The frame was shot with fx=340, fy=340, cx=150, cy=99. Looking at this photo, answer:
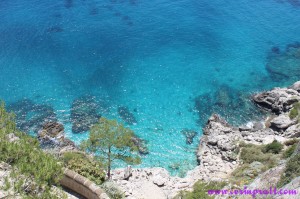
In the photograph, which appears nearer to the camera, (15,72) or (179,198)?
(179,198)

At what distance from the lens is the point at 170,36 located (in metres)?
69.1

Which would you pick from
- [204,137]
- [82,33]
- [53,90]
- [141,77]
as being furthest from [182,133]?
[82,33]

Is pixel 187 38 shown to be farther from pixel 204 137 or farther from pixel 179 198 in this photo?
pixel 179 198

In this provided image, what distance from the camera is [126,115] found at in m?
51.6

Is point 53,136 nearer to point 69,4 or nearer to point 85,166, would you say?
point 85,166

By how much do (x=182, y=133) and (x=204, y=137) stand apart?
10.6ft

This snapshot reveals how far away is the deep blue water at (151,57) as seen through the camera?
2060 inches

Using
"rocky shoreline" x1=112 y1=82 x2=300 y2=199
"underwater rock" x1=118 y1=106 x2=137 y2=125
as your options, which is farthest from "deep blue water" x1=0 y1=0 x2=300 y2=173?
"rocky shoreline" x1=112 y1=82 x2=300 y2=199

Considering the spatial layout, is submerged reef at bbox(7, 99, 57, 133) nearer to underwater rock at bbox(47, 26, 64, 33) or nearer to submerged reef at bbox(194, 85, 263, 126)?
underwater rock at bbox(47, 26, 64, 33)

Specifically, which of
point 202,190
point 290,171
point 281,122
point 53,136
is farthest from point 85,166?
point 281,122

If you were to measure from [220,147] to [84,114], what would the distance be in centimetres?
2047

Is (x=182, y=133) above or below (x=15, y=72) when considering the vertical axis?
below

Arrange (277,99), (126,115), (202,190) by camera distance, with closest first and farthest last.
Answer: (202,190) < (126,115) < (277,99)

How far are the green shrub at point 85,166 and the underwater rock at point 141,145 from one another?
428 inches
